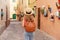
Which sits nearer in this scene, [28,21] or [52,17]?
[28,21]

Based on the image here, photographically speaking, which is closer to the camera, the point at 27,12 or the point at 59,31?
the point at 27,12

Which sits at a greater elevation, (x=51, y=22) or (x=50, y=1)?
(x=50, y=1)

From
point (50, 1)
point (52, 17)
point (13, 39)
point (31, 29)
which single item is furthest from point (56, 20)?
point (31, 29)

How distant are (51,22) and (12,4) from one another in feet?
105

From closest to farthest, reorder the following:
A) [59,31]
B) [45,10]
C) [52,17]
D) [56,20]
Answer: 1. [59,31]
2. [56,20]
3. [52,17]
4. [45,10]

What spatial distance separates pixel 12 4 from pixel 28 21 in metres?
36.0

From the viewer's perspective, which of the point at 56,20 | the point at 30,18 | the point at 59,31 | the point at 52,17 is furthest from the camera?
the point at 52,17

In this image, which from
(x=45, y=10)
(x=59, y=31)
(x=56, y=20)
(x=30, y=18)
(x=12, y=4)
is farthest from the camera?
(x=12, y=4)

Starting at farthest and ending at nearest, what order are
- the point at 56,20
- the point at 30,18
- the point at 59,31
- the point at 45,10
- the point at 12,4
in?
the point at 12,4 → the point at 45,10 → the point at 56,20 → the point at 59,31 → the point at 30,18

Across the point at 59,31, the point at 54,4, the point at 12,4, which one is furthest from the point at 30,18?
the point at 12,4

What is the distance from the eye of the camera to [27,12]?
8.45 m

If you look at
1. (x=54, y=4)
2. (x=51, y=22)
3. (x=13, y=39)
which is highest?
(x=54, y=4)

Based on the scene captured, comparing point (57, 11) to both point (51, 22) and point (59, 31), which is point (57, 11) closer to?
point (59, 31)

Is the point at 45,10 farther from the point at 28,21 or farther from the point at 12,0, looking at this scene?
the point at 12,0
